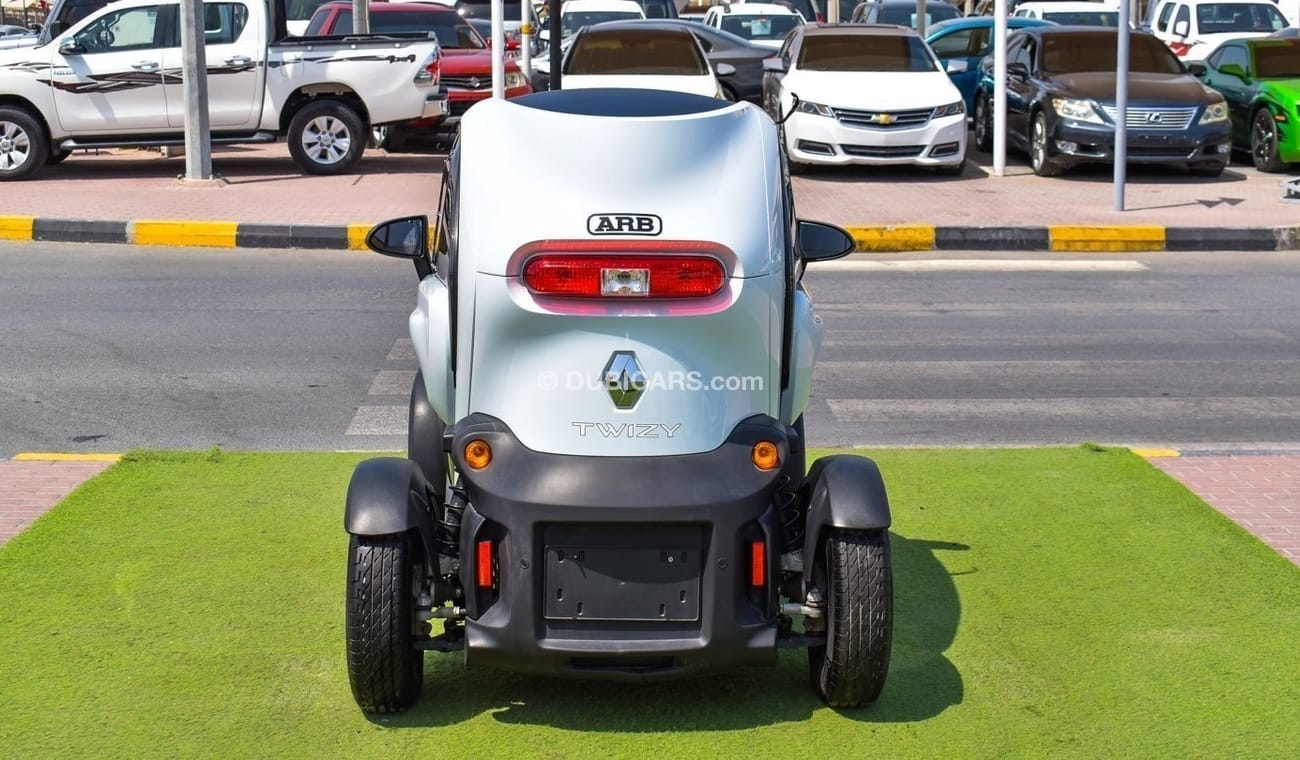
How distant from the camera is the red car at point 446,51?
818 inches

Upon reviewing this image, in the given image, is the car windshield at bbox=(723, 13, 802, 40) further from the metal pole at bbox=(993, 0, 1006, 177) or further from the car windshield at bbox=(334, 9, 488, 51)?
the metal pole at bbox=(993, 0, 1006, 177)

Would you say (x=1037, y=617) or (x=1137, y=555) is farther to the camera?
(x=1137, y=555)

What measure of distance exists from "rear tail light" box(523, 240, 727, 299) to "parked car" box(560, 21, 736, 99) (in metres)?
15.4

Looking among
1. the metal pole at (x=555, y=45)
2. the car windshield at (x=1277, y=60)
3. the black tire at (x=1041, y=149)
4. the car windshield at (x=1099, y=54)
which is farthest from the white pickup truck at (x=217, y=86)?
the car windshield at (x=1277, y=60)

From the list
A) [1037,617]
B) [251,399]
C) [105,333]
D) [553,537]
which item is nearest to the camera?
[553,537]

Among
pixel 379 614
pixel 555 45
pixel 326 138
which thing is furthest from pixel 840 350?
pixel 555 45

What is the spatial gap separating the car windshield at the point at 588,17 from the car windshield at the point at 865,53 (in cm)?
1024

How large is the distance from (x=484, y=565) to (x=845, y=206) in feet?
40.5

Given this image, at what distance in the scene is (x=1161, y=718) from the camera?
4785 millimetres

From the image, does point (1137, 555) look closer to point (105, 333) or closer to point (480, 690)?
point (480, 690)

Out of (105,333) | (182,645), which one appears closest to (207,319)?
(105,333)

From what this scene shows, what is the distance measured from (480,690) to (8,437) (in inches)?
164

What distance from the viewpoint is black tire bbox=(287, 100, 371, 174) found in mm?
18609

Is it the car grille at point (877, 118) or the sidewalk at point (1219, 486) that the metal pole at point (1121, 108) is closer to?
the car grille at point (877, 118)
